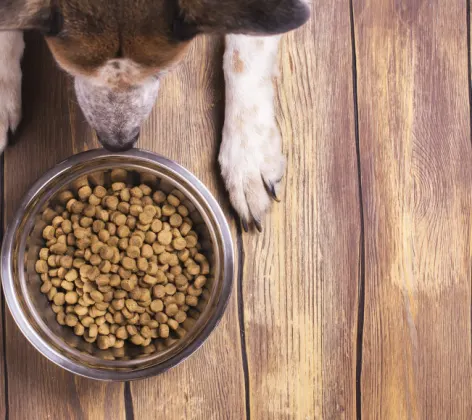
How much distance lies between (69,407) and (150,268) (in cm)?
46

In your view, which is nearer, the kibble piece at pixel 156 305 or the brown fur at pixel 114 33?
the brown fur at pixel 114 33

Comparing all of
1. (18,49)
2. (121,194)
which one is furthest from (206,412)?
(18,49)

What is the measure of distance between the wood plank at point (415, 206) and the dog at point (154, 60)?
1.04 ft

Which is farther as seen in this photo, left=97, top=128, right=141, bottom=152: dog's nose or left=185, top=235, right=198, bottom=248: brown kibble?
left=185, top=235, right=198, bottom=248: brown kibble

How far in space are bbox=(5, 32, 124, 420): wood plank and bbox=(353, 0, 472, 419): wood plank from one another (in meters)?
0.76

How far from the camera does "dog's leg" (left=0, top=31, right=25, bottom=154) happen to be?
1389 mm

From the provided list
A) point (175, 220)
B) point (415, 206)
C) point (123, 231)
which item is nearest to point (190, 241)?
point (175, 220)

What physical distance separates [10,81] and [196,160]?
501mm

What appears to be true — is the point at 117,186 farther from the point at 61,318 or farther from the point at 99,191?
the point at 61,318

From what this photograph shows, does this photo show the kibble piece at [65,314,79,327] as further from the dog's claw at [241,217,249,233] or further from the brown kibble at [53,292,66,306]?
the dog's claw at [241,217,249,233]

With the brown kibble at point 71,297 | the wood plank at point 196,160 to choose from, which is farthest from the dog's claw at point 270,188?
the brown kibble at point 71,297

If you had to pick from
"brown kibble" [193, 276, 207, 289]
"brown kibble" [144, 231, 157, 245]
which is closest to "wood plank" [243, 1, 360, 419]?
"brown kibble" [193, 276, 207, 289]

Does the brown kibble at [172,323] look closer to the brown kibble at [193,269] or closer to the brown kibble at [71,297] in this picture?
the brown kibble at [193,269]

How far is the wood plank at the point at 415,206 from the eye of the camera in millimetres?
1611
